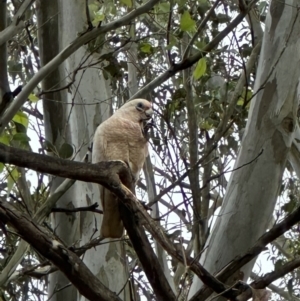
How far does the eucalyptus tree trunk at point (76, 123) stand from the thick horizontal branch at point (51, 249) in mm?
986

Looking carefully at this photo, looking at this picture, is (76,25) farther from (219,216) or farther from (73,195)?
(219,216)

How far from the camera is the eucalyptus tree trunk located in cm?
253

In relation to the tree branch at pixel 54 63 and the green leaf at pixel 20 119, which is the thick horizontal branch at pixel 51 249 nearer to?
the tree branch at pixel 54 63

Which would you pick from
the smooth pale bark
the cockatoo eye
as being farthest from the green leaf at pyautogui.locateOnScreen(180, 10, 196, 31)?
the cockatoo eye

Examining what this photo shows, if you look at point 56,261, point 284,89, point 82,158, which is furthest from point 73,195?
point 56,261

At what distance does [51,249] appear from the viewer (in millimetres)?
1459

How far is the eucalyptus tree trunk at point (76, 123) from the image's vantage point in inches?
→ 99.7

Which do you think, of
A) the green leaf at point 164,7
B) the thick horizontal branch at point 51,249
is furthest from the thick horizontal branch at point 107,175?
the green leaf at point 164,7

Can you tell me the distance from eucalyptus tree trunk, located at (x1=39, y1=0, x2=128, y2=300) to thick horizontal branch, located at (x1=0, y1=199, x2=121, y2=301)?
99cm

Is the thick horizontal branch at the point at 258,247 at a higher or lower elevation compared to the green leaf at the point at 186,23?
lower

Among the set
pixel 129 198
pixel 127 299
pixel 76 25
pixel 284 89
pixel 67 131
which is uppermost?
pixel 76 25

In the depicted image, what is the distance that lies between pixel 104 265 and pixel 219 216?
2.01 feet

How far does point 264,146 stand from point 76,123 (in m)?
0.94

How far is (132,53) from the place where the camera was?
3688 mm
